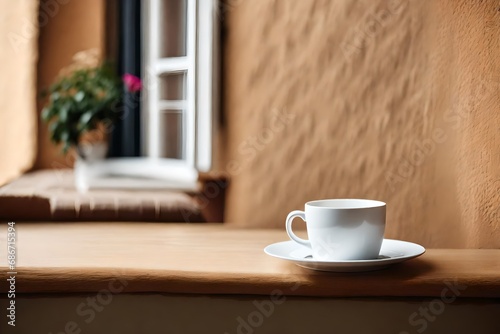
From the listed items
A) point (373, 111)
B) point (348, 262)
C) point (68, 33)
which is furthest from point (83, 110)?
point (348, 262)

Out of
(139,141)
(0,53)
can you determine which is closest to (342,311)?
(139,141)

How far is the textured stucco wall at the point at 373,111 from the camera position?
116cm

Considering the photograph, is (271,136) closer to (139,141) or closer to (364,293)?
(364,293)

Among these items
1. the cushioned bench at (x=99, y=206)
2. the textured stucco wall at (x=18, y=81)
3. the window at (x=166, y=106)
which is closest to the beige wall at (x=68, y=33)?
the textured stucco wall at (x=18, y=81)

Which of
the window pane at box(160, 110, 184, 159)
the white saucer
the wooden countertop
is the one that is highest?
the window pane at box(160, 110, 184, 159)

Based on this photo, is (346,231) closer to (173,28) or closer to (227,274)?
(227,274)

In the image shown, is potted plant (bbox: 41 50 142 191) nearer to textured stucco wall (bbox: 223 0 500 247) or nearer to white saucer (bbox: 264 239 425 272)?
textured stucco wall (bbox: 223 0 500 247)

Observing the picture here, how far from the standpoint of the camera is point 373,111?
133cm

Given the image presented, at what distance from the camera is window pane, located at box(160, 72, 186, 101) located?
7.36ft

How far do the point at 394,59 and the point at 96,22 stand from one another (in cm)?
207

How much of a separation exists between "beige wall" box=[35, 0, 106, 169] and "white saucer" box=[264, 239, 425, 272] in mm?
2250

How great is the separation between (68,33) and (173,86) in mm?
1015

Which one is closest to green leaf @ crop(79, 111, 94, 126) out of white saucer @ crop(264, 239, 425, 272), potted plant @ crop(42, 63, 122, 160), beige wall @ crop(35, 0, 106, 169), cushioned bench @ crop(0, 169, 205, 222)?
potted plant @ crop(42, 63, 122, 160)

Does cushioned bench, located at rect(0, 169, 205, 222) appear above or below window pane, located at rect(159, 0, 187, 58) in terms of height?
below
